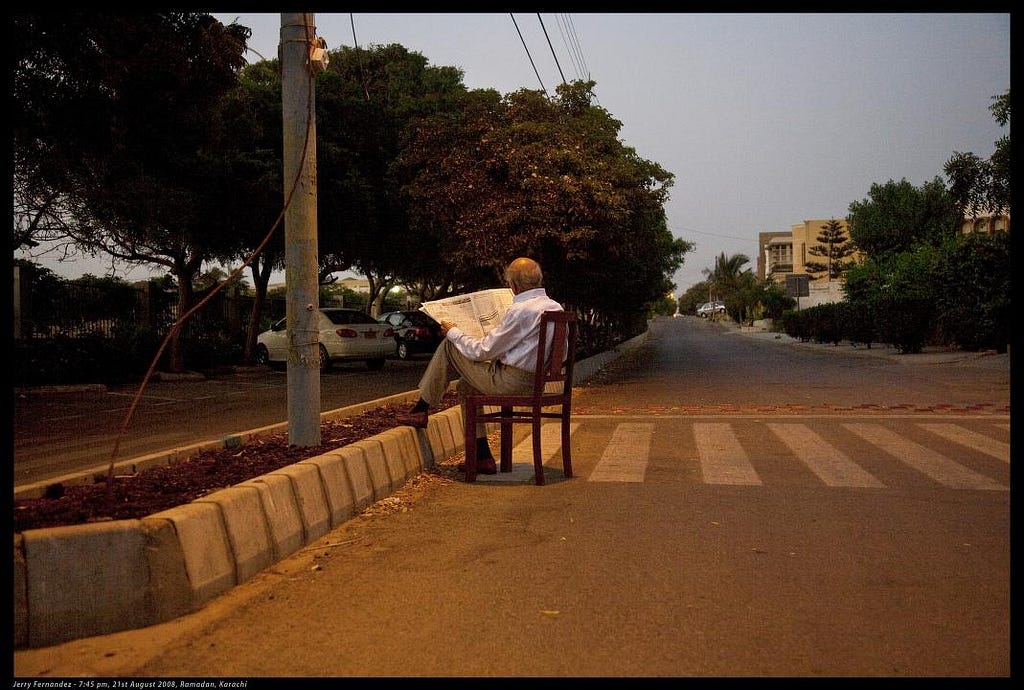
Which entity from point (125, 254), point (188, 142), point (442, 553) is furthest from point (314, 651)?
point (125, 254)

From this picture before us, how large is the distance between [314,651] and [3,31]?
23.6 ft

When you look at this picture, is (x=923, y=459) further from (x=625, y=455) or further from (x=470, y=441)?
(x=470, y=441)

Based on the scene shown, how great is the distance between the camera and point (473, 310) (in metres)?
6.72

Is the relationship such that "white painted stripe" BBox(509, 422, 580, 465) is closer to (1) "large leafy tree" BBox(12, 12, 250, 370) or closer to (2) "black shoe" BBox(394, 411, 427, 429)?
(2) "black shoe" BBox(394, 411, 427, 429)

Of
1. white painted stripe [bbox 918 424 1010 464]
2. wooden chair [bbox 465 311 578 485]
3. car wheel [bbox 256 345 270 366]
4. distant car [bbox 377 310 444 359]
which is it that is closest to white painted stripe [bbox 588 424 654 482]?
wooden chair [bbox 465 311 578 485]

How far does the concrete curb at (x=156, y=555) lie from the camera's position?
343cm

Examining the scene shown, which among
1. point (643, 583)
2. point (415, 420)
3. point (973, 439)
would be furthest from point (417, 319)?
point (643, 583)

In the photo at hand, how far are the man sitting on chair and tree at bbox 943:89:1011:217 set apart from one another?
46.8ft

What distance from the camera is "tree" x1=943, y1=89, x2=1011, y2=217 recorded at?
17266 mm

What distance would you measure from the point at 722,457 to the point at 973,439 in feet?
9.55
